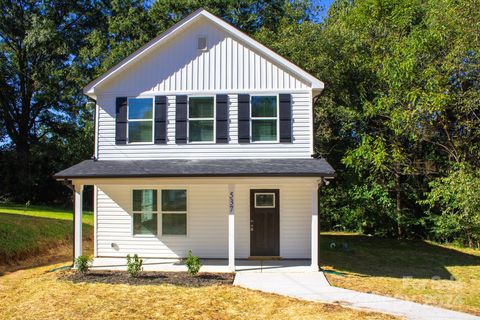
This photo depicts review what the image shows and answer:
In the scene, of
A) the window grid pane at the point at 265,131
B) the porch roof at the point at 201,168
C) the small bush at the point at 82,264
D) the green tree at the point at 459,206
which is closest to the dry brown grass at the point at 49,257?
the small bush at the point at 82,264

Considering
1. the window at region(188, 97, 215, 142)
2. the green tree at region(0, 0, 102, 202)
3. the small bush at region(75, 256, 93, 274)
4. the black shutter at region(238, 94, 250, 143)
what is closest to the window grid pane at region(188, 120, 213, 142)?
the window at region(188, 97, 215, 142)

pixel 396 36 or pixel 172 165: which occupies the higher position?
pixel 396 36

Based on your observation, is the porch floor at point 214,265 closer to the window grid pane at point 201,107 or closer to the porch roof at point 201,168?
the porch roof at point 201,168

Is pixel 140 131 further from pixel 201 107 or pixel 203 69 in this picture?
pixel 203 69

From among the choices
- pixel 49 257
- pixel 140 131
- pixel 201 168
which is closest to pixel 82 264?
pixel 201 168

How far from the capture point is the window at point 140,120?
1314cm

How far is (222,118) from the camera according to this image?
12.9 metres

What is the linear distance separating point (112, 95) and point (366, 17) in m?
14.7

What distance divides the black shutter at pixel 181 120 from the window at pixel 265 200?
293 cm

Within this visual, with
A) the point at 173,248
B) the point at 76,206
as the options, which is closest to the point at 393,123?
the point at 173,248

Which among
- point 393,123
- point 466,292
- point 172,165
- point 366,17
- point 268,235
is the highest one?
point 366,17

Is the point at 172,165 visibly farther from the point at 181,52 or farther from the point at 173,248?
the point at 181,52

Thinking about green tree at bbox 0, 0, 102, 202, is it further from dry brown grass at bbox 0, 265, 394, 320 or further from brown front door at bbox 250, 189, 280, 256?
dry brown grass at bbox 0, 265, 394, 320

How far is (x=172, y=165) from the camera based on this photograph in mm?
12164
